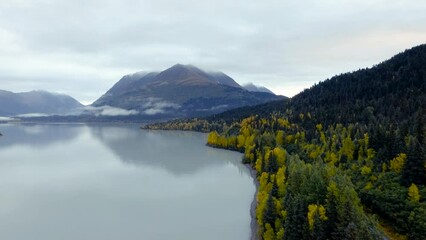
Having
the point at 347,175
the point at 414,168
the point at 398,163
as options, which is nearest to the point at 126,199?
the point at 347,175

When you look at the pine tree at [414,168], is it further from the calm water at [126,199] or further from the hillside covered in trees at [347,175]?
the calm water at [126,199]

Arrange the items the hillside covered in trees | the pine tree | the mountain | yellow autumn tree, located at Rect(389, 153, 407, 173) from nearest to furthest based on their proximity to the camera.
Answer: the hillside covered in trees
the pine tree
yellow autumn tree, located at Rect(389, 153, 407, 173)
the mountain

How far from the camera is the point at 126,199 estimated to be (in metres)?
79.4

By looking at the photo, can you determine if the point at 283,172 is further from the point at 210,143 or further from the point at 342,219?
the point at 210,143

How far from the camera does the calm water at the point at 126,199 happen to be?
6034 cm

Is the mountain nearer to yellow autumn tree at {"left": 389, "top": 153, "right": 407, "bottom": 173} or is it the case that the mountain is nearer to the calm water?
the calm water

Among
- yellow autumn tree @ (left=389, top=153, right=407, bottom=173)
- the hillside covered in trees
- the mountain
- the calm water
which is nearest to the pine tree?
the hillside covered in trees

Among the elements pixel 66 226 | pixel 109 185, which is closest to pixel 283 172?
pixel 66 226

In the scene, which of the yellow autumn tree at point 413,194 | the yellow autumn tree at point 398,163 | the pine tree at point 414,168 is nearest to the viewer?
the yellow autumn tree at point 413,194

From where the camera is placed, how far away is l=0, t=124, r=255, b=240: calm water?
60.3m

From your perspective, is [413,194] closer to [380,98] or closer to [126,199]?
[126,199]

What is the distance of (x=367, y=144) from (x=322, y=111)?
72.9 meters

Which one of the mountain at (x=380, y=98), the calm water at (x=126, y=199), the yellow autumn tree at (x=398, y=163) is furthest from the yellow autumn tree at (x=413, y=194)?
the mountain at (x=380, y=98)

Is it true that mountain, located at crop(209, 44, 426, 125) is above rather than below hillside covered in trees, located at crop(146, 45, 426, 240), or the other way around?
above
